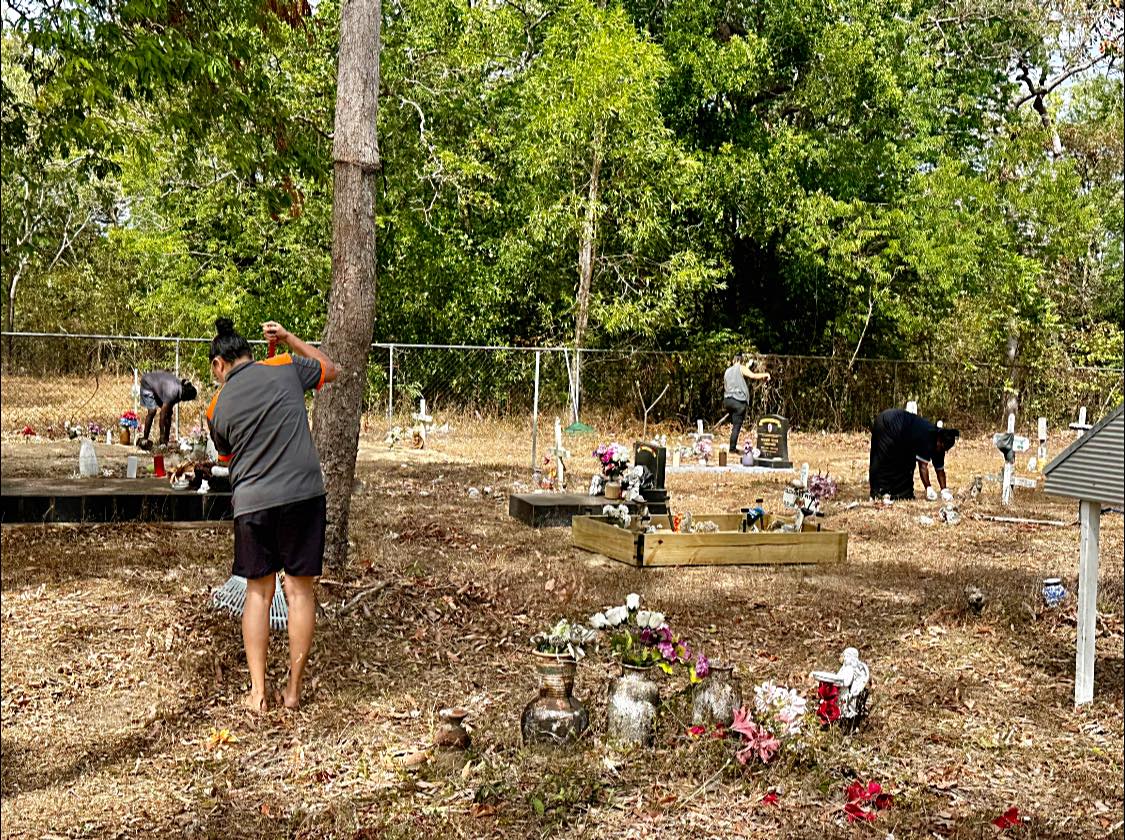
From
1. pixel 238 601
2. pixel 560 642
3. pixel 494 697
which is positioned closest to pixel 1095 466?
pixel 560 642

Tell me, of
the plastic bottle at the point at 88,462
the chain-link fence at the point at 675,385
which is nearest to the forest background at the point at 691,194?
the chain-link fence at the point at 675,385

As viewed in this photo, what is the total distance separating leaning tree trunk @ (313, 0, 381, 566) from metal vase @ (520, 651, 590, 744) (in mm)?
2912

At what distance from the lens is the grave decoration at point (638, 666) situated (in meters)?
5.34

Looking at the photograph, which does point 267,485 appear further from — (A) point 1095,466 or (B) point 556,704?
(A) point 1095,466

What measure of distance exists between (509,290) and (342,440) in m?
16.2

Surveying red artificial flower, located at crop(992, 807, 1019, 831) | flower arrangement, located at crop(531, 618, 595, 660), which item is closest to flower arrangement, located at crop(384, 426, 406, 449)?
flower arrangement, located at crop(531, 618, 595, 660)

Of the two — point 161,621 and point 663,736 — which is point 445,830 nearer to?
point 663,736

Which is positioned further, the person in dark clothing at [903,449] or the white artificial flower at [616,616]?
the person in dark clothing at [903,449]

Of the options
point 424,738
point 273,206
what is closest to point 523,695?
point 424,738

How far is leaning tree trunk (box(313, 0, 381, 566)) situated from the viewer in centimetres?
774

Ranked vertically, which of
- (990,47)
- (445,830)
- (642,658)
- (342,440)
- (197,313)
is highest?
(990,47)

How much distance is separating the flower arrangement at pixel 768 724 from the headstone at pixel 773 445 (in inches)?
505

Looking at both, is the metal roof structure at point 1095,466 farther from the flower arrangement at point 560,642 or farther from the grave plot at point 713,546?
the grave plot at point 713,546

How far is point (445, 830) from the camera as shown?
4406mm
